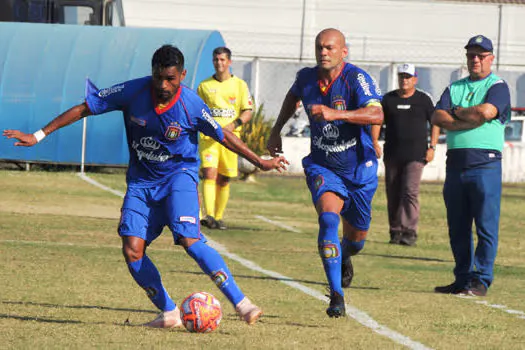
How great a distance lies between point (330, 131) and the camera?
30.1ft

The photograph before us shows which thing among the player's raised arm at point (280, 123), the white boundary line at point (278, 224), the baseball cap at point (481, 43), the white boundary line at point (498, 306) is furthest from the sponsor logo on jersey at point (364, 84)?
the white boundary line at point (278, 224)

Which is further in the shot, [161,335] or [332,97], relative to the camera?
[332,97]

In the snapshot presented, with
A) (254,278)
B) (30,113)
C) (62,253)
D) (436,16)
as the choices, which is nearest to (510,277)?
(254,278)

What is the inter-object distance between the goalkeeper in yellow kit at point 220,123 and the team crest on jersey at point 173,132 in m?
7.52

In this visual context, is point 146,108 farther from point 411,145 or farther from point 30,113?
point 30,113

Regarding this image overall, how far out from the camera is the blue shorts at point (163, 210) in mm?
7648

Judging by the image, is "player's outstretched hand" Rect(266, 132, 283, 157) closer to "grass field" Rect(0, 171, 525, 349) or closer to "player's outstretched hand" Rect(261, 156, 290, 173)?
"grass field" Rect(0, 171, 525, 349)

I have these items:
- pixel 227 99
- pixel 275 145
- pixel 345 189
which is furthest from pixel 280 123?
pixel 227 99

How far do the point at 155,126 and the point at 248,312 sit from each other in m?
1.37

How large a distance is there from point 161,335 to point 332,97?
8.35 feet

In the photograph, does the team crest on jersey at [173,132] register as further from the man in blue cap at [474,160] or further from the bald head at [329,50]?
the man in blue cap at [474,160]

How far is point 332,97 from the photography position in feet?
29.7

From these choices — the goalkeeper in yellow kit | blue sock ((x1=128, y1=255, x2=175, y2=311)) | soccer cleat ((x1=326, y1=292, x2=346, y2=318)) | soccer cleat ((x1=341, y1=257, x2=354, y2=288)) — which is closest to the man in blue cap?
soccer cleat ((x1=341, y1=257, x2=354, y2=288))

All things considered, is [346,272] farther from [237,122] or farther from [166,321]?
[237,122]
